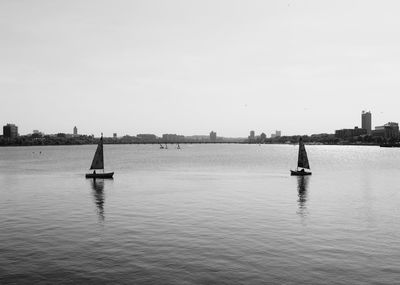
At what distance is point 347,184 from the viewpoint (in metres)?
83.1

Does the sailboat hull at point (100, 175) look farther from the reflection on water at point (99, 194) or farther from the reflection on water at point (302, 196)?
the reflection on water at point (302, 196)

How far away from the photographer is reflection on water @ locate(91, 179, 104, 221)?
164 feet

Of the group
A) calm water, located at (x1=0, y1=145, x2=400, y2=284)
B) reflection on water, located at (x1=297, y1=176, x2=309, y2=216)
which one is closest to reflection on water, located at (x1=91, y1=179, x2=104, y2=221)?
calm water, located at (x1=0, y1=145, x2=400, y2=284)


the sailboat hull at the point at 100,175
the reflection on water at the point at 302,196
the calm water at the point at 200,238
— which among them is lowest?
the reflection on water at the point at 302,196

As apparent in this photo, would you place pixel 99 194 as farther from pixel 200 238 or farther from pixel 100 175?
pixel 200 238

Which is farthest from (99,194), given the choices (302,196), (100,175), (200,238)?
(200,238)

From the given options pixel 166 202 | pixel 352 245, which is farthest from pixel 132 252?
pixel 166 202

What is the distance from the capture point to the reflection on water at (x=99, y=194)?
49.9 meters

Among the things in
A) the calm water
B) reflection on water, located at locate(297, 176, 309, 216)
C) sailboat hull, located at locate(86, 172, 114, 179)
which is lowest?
reflection on water, located at locate(297, 176, 309, 216)

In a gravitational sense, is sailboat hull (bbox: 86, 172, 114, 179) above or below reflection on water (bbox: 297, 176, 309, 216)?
above

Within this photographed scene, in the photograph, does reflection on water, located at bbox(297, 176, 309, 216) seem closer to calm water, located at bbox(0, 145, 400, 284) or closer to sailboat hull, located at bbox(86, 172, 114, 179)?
calm water, located at bbox(0, 145, 400, 284)

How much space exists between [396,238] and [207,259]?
18599mm

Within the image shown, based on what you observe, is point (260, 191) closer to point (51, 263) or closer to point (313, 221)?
point (313, 221)

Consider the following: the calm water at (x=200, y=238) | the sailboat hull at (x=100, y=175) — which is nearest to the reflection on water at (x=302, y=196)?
the calm water at (x=200, y=238)
